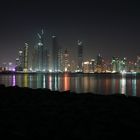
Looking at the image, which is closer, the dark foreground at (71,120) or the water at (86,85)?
the dark foreground at (71,120)

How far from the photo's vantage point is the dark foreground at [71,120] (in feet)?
21.0

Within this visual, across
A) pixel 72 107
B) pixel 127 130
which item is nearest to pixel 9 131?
pixel 127 130

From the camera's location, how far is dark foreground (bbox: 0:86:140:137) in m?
6.39

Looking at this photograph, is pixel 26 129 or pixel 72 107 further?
pixel 72 107

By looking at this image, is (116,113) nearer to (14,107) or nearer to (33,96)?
(14,107)

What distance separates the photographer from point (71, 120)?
7.54m

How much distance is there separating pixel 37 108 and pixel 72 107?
3.57 feet

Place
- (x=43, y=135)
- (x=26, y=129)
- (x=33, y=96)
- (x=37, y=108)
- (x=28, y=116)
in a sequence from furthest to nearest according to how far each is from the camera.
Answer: (x=33, y=96), (x=37, y=108), (x=28, y=116), (x=26, y=129), (x=43, y=135)

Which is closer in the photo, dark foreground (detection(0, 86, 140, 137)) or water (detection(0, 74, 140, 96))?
dark foreground (detection(0, 86, 140, 137))

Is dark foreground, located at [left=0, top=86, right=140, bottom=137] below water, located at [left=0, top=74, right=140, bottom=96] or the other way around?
the other way around

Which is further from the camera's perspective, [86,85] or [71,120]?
[86,85]

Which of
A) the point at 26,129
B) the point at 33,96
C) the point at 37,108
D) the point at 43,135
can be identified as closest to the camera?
the point at 43,135

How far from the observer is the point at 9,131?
6258 millimetres

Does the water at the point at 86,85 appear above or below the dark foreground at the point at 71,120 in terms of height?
below
